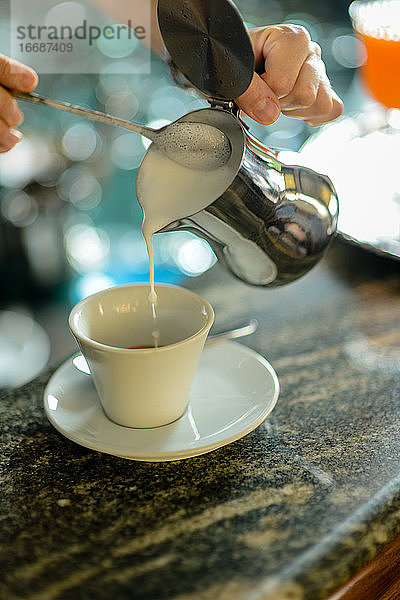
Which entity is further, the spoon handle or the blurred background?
the blurred background

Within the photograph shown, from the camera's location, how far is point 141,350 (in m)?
0.56

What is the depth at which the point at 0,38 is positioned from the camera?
1.62 meters

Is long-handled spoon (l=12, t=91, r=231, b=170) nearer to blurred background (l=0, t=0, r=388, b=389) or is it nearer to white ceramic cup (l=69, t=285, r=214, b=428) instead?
white ceramic cup (l=69, t=285, r=214, b=428)

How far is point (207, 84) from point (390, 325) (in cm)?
40

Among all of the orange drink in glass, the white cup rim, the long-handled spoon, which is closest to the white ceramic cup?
the white cup rim

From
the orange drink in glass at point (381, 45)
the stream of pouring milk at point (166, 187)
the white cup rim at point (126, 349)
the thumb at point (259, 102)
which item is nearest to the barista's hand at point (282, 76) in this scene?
the thumb at point (259, 102)

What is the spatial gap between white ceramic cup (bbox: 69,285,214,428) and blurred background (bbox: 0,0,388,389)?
0.90 meters

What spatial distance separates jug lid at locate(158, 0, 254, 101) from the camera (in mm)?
568

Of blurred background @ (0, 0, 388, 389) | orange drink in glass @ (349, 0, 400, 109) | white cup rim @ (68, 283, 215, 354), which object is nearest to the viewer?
white cup rim @ (68, 283, 215, 354)

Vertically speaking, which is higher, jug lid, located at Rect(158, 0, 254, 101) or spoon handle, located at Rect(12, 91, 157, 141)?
jug lid, located at Rect(158, 0, 254, 101)

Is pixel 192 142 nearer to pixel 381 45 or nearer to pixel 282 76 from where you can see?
pixel 282 76

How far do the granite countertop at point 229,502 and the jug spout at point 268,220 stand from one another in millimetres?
150

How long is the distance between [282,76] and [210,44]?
11 centimetres

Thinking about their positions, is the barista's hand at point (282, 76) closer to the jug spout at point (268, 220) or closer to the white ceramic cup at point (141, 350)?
the jug spout at point (268, 220)
